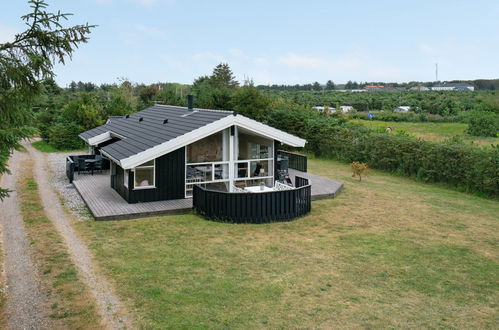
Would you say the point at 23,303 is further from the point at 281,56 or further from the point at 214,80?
the point at 214,80

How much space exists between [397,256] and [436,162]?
1054 cm

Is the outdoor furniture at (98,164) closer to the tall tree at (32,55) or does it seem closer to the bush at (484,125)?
the tall tree at (32,55)

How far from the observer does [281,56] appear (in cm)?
3316

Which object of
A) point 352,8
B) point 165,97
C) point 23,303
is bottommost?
point 23,303

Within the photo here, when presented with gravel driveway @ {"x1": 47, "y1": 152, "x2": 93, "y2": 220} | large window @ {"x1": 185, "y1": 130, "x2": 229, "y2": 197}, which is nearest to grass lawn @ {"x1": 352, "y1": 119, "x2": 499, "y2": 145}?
large window @ {"x1": 185, "y1": 130, "x2": 229, "y2": 197}

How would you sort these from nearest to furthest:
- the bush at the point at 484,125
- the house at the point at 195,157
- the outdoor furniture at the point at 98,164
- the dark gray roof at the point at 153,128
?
1. the house at the point at 195,157
2. the dark gray roof at the point at 153,128
3. the outdoor furniture at the point at 98,164
4. the bush at the point at 484,125

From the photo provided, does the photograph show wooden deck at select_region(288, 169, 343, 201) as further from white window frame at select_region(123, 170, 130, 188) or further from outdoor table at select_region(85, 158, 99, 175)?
outdoor table at select_region(85, 158, 99, 175)

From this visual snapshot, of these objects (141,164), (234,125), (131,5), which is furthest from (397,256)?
(131,5)

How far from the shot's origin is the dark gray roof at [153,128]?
14.1 meters

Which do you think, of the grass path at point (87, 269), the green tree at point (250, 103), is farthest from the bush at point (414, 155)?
the grass path at point (87, 269)

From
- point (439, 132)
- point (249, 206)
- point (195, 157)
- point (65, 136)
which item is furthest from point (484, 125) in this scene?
point (65, 136)

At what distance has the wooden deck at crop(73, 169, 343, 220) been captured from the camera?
494 inches

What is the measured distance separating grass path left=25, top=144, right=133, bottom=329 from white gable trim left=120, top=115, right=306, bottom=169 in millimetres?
2364

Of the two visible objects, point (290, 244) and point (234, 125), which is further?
point (234, 125)
